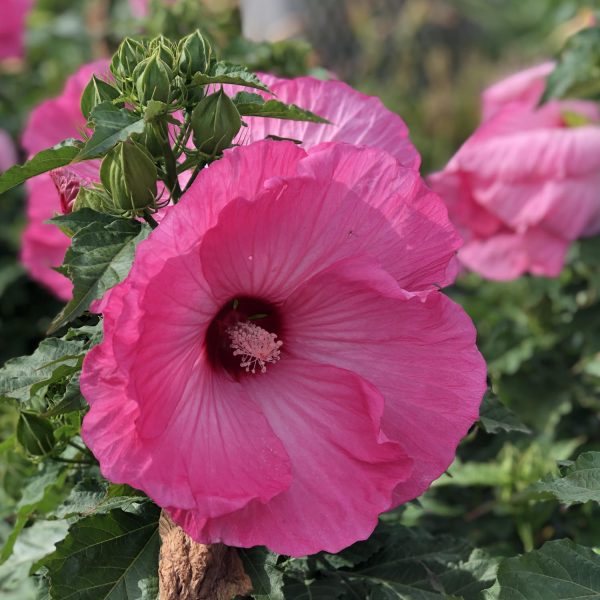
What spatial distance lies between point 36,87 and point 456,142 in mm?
3350

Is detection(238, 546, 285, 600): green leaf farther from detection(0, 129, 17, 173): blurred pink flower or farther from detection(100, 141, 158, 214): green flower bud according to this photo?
detection(0, 129, 17, 173): blurred pink flower

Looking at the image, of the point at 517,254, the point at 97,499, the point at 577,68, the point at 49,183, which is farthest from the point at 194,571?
the point at 577,68

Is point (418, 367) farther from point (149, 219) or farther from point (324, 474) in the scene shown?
point (149, 219)

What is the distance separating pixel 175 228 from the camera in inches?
35.6

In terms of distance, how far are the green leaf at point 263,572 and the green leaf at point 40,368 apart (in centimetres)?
26

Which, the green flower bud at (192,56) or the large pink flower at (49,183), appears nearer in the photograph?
the green flower bud at (192,56)

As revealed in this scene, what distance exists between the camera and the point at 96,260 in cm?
99

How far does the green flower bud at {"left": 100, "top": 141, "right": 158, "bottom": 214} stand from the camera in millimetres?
950

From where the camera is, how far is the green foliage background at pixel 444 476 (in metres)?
1.05

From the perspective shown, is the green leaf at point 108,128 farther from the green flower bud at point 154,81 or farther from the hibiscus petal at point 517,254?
the hibiscus petal at point 517,254

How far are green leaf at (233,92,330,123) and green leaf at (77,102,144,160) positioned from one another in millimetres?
116

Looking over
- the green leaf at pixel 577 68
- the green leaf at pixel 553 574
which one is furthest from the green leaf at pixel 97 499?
the green leaf at pixel 577 68

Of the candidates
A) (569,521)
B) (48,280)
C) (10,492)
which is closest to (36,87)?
(48,280)

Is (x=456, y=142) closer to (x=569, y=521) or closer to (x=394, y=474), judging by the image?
(x=569, y=521)
